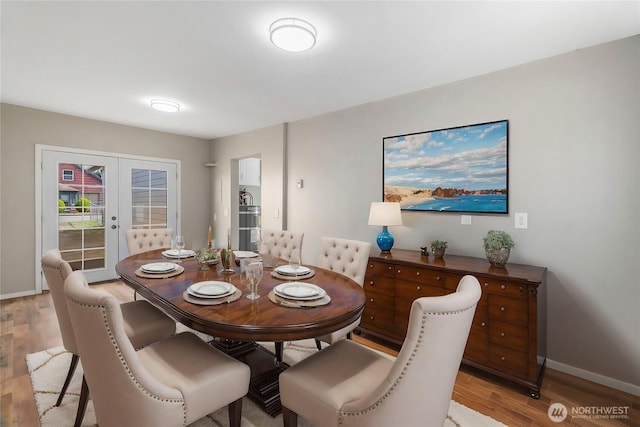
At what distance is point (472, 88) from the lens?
2883 mm

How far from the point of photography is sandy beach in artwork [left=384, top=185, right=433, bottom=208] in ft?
10.5

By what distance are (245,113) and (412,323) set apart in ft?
12.2

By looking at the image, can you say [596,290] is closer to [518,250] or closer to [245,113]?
[518,250]

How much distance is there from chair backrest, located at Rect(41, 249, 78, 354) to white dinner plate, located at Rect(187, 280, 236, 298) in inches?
27.7

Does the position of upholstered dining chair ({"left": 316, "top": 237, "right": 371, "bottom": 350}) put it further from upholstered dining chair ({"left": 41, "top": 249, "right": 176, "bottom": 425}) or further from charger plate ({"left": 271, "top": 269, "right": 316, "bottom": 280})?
upholstered dining chair ({"left": 41, "top": 249, "right": 176, "bottom": 425})

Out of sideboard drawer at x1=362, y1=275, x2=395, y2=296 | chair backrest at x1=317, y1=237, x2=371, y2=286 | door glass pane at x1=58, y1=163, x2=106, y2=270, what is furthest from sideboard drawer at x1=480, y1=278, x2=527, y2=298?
door glass pane at x1=58, y1=163, x2=106, y2=270

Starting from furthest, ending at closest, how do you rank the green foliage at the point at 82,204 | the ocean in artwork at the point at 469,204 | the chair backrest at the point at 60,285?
the green foliage at the point at 82,204, the ocean in artwork at the point at 469,204, the chair backrest at the point at 60,285

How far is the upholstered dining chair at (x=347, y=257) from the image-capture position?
8.11 feet

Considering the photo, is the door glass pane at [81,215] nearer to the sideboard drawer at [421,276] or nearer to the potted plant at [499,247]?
the sideboard drawer at [421,276]

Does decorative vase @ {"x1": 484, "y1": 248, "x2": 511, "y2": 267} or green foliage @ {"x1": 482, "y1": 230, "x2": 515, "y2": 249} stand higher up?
green foliage @ {"x1": 482, "y1": 230, "x2": 515, "y2": 249}

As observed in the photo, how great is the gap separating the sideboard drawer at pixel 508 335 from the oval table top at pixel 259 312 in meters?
1.16

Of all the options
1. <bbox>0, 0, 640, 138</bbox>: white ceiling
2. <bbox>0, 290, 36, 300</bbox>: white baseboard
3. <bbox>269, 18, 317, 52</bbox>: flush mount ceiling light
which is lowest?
<bbox>0, 290, 36, 300</bbox>: white baseboard

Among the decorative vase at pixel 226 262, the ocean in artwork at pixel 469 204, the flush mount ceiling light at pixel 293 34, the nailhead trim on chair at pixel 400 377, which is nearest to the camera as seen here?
the nailhead trim on chair at pixel 400 377

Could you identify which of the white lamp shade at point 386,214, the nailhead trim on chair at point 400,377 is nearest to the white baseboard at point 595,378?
the white lamp shade at point 386,214
